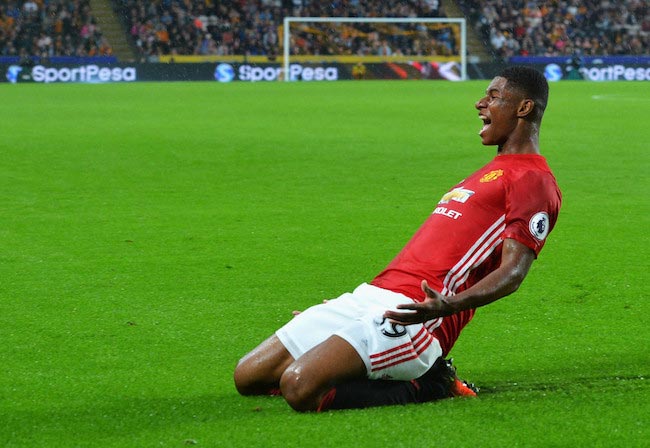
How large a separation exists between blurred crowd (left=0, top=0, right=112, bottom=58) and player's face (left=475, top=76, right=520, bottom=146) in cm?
3779

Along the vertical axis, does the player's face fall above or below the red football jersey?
above

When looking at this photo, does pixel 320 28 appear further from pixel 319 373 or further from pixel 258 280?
pixel 319 373

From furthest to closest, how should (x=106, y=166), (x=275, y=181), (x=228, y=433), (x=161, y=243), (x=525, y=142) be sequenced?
(x=106, y=166) < (x=275, y=181) < (x=161, y=243) < (x=525, y=142) < (x=228, y=433)

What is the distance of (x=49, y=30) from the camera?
141 feet

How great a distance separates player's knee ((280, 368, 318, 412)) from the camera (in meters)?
4.46

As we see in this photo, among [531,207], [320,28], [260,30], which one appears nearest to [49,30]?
[260,30]

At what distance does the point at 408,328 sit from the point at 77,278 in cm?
370

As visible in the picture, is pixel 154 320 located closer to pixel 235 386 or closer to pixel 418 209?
pixel 235 386

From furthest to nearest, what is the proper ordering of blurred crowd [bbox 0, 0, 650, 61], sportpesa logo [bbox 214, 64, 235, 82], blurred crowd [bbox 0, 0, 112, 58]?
1. blurred crowd [bbox 0, 0, 650, 61]
2. blurred crowd [bbox 0, 0, 112, 58]
3. sportpesa logo [bbox 214, 64, 235, 82]

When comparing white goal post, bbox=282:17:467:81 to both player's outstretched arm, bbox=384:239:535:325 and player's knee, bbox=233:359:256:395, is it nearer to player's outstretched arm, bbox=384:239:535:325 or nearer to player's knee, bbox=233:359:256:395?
player's knee, bbox=233:359:256:395

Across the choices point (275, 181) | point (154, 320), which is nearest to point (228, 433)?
point (154, 320)

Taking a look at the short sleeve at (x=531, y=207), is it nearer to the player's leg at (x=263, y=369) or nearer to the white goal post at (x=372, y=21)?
the player's leg at (x=263, y=369)

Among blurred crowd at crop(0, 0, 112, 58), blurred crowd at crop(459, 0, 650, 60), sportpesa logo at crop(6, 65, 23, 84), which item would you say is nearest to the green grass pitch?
sportpesa logo at crop(6, 65, 23, 84)

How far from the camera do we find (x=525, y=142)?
4.73 m
